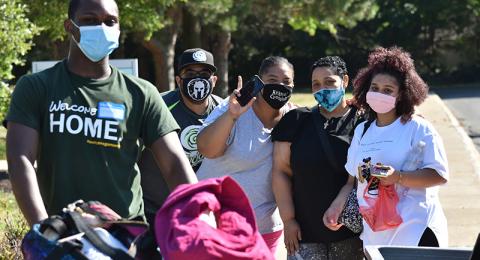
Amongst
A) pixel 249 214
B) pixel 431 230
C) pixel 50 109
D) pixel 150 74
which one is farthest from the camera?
pixel 150 74

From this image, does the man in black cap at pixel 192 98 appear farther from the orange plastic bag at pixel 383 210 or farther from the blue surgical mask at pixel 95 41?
the blue surgical mask at pixel 95 41

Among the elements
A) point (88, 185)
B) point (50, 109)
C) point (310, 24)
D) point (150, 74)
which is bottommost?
point (150, 74)

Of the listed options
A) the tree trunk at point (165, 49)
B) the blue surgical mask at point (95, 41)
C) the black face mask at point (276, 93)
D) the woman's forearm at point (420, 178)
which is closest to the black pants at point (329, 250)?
the woman's forearm at point (420, 178)

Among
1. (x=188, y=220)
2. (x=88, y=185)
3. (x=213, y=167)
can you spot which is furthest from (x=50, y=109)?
(x=213, y=167)

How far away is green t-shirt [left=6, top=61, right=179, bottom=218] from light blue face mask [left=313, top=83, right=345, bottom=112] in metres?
2.02

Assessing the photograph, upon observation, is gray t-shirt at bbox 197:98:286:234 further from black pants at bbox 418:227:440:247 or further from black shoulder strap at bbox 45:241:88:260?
black shoulder strap at bbox 45:241:88:260

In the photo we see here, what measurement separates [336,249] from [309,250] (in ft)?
0.54

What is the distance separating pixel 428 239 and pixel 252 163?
120cm

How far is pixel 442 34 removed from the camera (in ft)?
162

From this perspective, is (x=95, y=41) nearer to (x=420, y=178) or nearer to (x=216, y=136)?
(x=216, y=136)

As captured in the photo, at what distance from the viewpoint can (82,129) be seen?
10.6ft

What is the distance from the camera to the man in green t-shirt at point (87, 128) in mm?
3191

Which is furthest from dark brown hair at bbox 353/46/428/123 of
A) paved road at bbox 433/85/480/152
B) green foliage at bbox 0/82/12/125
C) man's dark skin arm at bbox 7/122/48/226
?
paved road at bbox 433/85/480/152

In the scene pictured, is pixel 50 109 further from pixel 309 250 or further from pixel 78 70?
pixel 309 250
